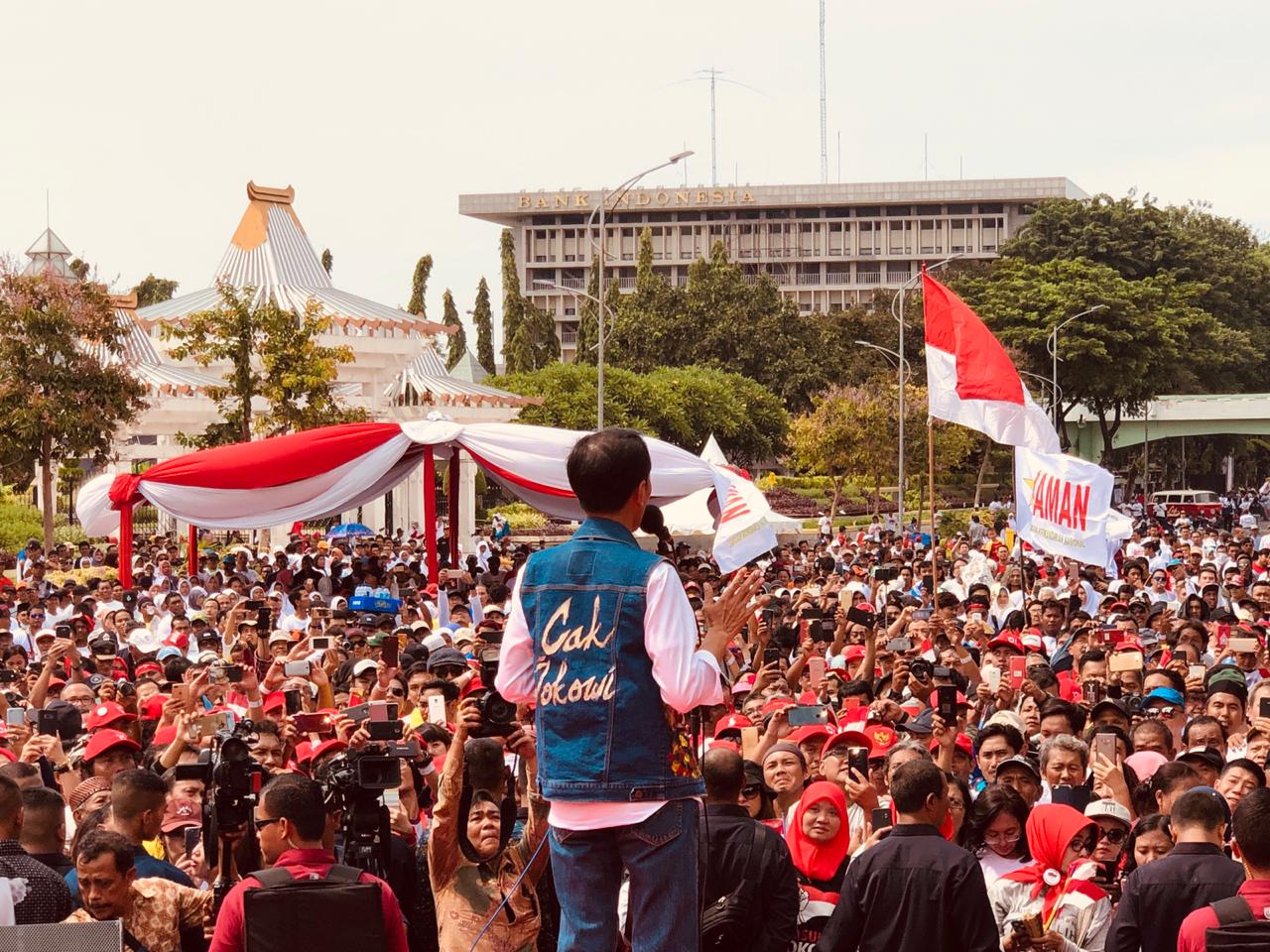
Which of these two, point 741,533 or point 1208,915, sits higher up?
point 741,533

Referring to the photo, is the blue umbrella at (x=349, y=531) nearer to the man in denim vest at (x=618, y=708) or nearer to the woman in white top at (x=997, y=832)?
the woman in white top at (x=997, y=832)

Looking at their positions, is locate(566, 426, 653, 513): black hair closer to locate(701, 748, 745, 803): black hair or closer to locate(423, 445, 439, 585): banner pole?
locate(701, 748, 745, 803): black hair

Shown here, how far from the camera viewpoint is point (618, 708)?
4.53 meters

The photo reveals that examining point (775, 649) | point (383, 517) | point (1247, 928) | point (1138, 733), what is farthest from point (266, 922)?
point (383, 517)

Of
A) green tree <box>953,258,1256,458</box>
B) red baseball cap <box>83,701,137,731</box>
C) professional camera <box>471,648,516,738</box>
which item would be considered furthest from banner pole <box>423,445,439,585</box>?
green tree <box>953,258,1256,458</box>

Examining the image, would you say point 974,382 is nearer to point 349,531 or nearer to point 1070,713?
point 1070,713

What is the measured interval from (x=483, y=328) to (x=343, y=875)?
288ft

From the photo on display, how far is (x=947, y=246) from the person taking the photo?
387ft

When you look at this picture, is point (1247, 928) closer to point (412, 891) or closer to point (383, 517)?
point (412, 891)

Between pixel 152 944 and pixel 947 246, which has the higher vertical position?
pixel 947 246

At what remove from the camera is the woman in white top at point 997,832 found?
22.2ft

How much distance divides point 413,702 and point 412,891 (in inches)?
169

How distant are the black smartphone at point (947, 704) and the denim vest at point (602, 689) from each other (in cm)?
385

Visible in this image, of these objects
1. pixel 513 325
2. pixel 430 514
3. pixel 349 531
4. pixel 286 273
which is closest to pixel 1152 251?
pixel 513 325
